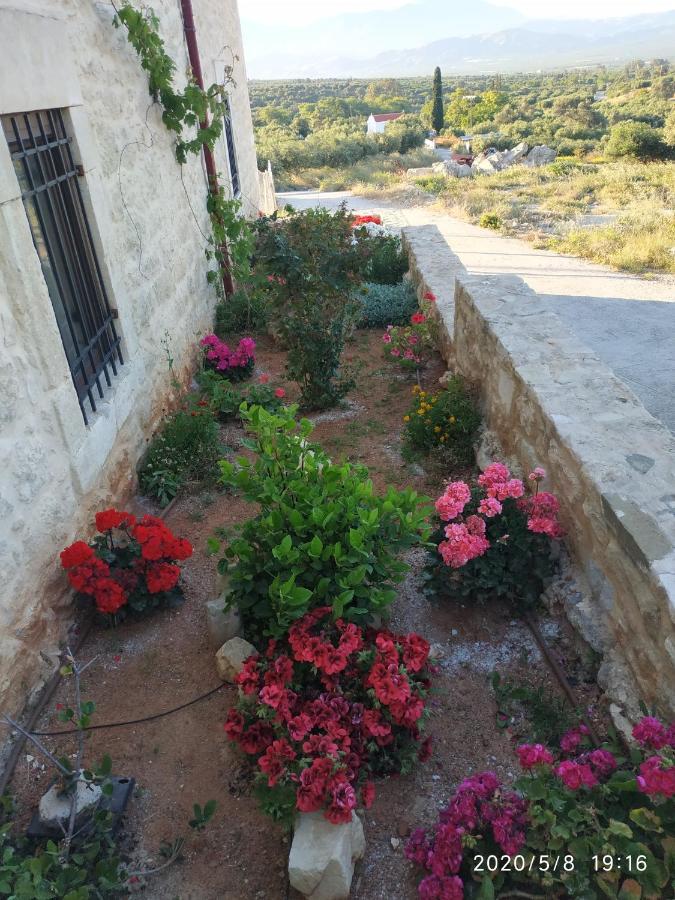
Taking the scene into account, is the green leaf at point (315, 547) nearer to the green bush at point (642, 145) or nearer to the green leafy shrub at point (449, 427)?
the green leafy shrub at point (449, 427)

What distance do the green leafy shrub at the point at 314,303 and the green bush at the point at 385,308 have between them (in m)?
1.53

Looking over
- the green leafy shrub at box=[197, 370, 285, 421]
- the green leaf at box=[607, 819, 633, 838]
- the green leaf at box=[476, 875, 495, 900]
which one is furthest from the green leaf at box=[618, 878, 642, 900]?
the green leafy shrub at box=[197, 370, 285, 421]

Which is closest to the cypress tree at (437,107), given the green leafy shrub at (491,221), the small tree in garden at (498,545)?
the green leafy shrub at (491,221)

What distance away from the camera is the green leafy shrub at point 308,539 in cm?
244

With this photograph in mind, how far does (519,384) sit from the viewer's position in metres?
3.61

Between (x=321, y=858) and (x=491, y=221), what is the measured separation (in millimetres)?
12905

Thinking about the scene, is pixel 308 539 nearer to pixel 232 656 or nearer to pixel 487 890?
pixel 232 656

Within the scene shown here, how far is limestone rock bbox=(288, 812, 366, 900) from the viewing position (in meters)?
1.92

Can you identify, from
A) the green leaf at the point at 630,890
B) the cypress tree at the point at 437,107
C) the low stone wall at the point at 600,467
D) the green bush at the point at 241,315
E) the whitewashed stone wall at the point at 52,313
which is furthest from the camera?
the cypress tree at the point at 437,107

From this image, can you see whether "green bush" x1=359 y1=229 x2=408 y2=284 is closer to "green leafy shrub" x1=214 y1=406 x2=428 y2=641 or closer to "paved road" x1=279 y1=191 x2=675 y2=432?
"paved road" x1=279 y1=191 x2=675 y2=432

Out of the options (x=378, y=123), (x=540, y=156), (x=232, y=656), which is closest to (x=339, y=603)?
(x=232, y=656)

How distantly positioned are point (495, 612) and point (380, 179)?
20.9 m

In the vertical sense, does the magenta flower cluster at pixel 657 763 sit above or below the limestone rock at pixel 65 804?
above

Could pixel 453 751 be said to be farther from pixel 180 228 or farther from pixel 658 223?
pixel 658 223
